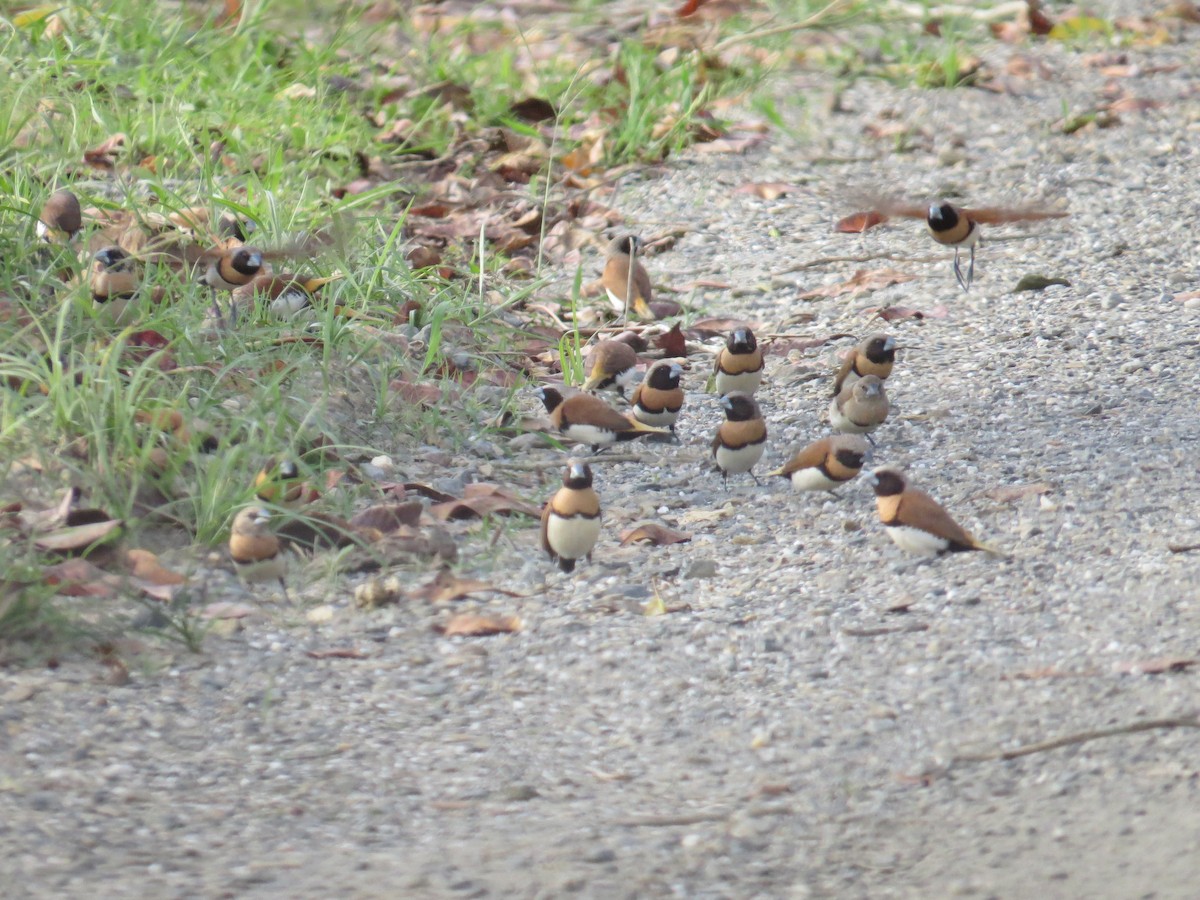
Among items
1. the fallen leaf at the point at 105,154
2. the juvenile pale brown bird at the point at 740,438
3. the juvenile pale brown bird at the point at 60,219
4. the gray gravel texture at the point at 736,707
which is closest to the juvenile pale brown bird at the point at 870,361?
the gray gravel texture at the point at 736,707

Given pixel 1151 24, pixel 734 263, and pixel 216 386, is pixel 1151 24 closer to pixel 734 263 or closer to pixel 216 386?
pixel 734 263

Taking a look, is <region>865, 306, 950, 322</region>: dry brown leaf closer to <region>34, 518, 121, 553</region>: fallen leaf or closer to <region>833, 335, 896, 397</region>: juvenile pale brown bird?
<region>833, 335, 896, 397</region>: juvenile pale brown bird

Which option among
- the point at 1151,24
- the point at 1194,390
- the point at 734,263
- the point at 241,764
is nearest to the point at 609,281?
the point at 734,263

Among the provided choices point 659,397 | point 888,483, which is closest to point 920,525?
point 888,483

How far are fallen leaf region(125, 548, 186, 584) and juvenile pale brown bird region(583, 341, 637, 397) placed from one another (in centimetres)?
182

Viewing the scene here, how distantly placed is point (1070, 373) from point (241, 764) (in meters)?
3.05

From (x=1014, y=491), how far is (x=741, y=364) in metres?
1.02

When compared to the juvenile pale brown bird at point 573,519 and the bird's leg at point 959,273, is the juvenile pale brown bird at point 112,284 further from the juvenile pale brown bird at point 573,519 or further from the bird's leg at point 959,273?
the bird's leg at point 959,273

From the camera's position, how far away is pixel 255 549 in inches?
146

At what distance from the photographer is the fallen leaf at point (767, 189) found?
690 cm

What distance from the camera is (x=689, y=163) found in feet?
23.7

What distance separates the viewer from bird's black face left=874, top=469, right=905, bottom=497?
3967mm

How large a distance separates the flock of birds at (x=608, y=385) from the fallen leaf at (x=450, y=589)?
19cm

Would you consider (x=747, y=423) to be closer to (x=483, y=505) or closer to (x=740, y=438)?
(x=740, y=438)
